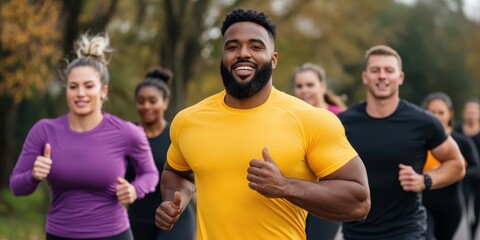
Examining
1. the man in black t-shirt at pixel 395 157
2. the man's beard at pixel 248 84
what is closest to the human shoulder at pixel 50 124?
the man in black t-shirt at pixel 395 157

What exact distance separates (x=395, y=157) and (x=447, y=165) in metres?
0.48

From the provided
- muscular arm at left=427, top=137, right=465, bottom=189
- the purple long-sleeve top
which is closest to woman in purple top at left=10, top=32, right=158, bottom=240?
the purple long-sleeve top

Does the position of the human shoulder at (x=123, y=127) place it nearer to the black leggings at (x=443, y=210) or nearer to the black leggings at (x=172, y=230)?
the black leggings at (x=172, y=230)

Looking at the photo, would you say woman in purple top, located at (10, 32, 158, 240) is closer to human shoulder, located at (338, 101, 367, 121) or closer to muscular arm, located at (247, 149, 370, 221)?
human shoulder, located at (338, 101, 367, 121)

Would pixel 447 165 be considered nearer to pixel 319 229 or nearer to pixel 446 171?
pixel 446 171

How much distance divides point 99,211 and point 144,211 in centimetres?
157

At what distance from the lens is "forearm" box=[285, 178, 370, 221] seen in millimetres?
3543

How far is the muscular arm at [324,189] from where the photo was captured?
3.47m

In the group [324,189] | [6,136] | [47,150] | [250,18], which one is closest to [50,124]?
[47,150]

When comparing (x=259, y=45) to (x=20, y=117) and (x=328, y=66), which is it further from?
(x=20, y=117)

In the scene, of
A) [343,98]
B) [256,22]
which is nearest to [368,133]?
[256,22]

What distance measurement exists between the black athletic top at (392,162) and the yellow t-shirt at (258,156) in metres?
2.19

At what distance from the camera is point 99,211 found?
5641mm

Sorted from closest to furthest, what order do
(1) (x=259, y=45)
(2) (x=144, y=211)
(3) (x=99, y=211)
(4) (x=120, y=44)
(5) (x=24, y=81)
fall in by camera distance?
(1) (x=259, y=45) → (3) (x=99, y=211) → (2) (x=144, y=211) → (5) (x=24, y=81) → (4) (x=120, y=44)
